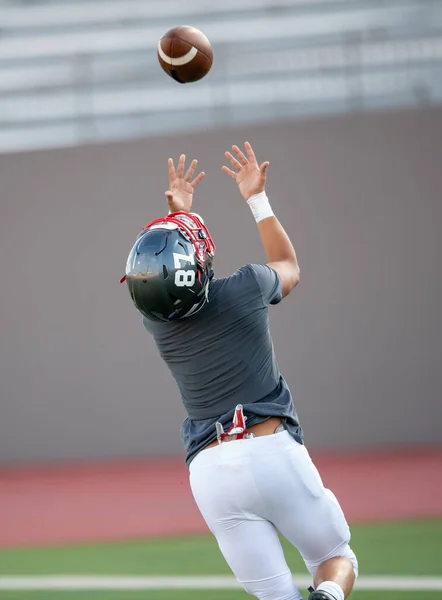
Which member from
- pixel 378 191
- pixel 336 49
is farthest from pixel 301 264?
pixel 336 49

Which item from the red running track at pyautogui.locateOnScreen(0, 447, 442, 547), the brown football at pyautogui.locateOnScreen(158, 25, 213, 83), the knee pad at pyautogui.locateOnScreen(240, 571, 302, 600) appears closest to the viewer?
the knee pad at pyautogui.locateOnScreen(240, 571, 302, 600)

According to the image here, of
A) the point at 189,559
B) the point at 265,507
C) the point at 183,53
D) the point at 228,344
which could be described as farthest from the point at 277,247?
the point at 189,559

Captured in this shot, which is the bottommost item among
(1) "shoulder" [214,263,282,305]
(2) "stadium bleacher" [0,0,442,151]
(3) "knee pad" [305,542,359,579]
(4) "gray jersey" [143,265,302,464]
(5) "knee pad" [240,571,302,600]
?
(5) "knee pad" [240,571,302,600]

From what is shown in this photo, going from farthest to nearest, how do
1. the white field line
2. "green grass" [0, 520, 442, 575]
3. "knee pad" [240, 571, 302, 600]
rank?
1. "green grass" [0, 520, 442, 575]
2. the white field line
3. "knee pad" [240, 571, 302, 600]

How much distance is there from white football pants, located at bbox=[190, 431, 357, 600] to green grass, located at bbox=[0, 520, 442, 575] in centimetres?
280

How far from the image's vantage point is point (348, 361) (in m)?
11.6

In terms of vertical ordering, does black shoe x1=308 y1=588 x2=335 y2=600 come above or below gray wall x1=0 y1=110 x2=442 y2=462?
below

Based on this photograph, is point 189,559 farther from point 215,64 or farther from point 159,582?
point 215,64

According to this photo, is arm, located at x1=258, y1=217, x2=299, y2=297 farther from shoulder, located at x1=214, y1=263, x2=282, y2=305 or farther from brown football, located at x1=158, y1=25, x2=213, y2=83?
brown football, located at x1=158, y1=25, x2=213, y2=83

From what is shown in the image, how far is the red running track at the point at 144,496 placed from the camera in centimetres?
818

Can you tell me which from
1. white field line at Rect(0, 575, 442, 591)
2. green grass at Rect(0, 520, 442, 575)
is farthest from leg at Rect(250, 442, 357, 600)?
green grass at Rect(0, 520, 442, 575)

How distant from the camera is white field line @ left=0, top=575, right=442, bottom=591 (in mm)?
5703

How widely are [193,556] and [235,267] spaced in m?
5.55

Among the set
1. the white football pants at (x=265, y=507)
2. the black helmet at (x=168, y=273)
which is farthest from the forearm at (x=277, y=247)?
the white football pants at (x=265, y=507)
